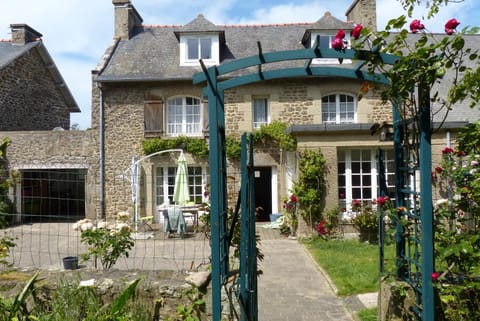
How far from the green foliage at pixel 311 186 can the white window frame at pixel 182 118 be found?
4785 millimetres

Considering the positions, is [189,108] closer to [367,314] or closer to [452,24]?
[367,314]

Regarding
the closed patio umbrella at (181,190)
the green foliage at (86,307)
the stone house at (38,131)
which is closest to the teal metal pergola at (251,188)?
the green foliage at (86,307)

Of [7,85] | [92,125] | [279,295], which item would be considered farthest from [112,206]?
[279,295]

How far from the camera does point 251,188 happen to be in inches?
142

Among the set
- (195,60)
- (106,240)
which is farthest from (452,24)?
(195,60)

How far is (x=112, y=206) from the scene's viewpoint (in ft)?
45.5

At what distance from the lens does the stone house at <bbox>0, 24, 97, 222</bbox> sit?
563 inches

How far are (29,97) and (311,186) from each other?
12.9 meters

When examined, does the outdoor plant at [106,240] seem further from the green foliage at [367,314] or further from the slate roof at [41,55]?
the slate roof at [41,55]

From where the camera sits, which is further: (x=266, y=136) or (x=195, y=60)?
(x=195, y=60)

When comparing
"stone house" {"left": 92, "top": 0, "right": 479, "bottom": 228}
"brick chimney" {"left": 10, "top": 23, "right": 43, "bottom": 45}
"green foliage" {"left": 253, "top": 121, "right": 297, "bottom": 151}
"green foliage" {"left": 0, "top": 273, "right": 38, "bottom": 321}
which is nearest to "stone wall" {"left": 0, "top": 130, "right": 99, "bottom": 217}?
"stone house" {"left": 92, "top": 0, "right": 479, "bottom": 228}

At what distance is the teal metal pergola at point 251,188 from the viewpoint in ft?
9.95

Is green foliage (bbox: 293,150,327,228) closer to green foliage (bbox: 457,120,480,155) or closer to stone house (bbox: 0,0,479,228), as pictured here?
stone house (bbox: 0,0,479,228)

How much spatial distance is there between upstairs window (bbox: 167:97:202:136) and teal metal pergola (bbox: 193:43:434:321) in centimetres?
1038
